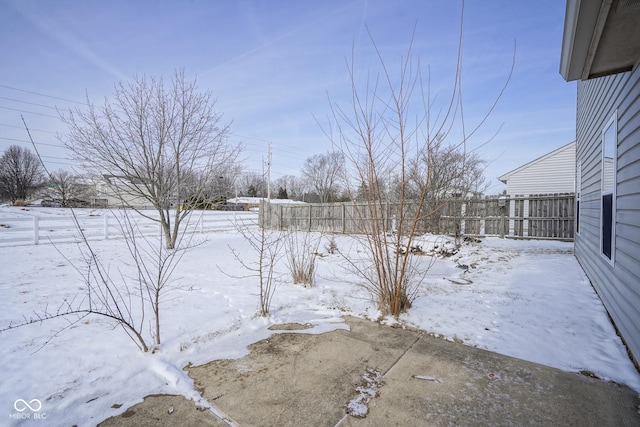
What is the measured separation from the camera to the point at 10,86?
9367mm

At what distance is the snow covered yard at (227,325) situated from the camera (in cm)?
179

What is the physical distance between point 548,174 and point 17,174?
42.7 meters

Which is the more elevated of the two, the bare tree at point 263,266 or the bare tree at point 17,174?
the bare tree at point 17,174

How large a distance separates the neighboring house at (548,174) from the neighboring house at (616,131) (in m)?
11.6

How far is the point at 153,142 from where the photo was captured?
711cm

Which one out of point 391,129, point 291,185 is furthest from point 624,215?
point 291,185

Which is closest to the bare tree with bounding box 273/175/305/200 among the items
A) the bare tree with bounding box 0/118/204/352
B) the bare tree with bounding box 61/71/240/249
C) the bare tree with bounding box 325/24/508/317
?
the bare tree with bounding box 61/71/240/249

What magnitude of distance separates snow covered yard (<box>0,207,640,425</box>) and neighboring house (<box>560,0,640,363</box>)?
37 centimetres

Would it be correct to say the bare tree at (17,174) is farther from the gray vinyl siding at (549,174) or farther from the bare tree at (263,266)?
the gray vinyl siding at (549,174)

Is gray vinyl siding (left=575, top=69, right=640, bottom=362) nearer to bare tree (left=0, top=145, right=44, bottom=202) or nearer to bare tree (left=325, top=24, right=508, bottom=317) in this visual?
bare tree (left=325, top=24, right=508, bottom=317)

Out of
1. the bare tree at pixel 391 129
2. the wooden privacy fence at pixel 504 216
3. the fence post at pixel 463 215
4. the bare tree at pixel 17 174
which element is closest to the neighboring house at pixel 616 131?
the bare tree at pixel 391 129

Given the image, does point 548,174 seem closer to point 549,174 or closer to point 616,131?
point 549,174

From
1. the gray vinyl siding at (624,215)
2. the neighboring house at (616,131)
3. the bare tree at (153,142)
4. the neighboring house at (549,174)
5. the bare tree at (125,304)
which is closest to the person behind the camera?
the neighboring house at (616,131)

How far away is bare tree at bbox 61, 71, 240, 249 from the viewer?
22.5 ft
